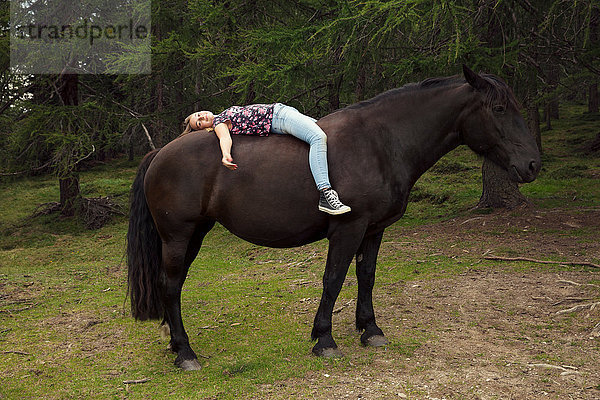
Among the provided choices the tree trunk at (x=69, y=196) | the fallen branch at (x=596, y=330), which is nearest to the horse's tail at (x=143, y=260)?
the fallen branch at (x=596, y=330)

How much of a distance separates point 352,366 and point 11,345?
3.54 meters

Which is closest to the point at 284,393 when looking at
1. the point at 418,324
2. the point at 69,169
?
the point at 418,324

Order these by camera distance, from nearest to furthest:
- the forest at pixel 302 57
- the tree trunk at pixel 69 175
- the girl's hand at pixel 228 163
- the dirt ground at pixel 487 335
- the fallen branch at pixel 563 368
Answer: the dirt ground at pixel 487 335
the fallen branch at pixel 563 368
the girl's hand at pixel 228 163
the forest at pixel 302 57
the tree trunk at pixel 69 175

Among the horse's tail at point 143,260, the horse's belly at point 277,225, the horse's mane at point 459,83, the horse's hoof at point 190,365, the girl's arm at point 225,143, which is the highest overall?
the horse's mane at point 459,83

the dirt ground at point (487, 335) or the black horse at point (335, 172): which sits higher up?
the black horse at point (335, 172)

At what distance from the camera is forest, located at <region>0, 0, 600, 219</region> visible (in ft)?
27.0

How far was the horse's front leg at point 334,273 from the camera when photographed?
14.2ft

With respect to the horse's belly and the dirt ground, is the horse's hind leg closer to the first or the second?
the horse's belly

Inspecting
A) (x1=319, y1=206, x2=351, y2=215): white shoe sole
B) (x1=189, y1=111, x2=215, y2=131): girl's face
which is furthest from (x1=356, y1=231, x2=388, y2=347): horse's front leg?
(x1=189, y1=111, x2=215, y2=131): girl's face

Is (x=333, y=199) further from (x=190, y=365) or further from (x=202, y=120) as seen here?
(x=190, y=365)

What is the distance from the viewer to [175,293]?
4578mm

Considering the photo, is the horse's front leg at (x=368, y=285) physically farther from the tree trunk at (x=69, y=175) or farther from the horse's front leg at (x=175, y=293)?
the tree trunk at (x=69, y=175)

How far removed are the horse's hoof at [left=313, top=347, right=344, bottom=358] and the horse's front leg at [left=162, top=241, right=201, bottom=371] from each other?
1069mm

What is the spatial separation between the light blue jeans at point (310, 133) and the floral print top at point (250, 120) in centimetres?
6
